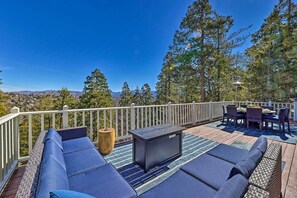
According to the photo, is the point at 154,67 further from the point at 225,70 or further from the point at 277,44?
the point at 277,44

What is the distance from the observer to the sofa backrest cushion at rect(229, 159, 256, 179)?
1021mm

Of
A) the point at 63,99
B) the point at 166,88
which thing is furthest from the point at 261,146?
the point at 63,99

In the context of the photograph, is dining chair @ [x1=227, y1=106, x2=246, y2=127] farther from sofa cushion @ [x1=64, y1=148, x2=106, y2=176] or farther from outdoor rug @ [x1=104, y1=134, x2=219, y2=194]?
sofa cushion @ [x1=64, y1=148, x2=106, y2=176]

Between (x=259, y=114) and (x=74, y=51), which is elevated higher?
(x=74, y=51)

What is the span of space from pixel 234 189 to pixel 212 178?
67cm

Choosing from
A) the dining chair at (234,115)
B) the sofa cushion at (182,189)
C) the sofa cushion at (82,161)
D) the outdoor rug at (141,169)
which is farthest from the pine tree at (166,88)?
the sofa cushion at (182,189)

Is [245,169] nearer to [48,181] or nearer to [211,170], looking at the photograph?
[211,170]

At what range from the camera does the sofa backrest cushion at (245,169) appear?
1021 mm

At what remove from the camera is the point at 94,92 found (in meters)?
18.5

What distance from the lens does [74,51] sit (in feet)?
42.7

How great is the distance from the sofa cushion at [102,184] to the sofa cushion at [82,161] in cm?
→ 12

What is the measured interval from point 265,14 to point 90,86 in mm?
19752

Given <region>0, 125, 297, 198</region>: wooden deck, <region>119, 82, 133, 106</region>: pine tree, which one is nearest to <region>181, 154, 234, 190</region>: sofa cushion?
<region>0, 125, 297, 198</region>: wooden deck

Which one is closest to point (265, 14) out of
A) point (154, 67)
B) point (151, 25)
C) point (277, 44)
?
point (277, 44)
